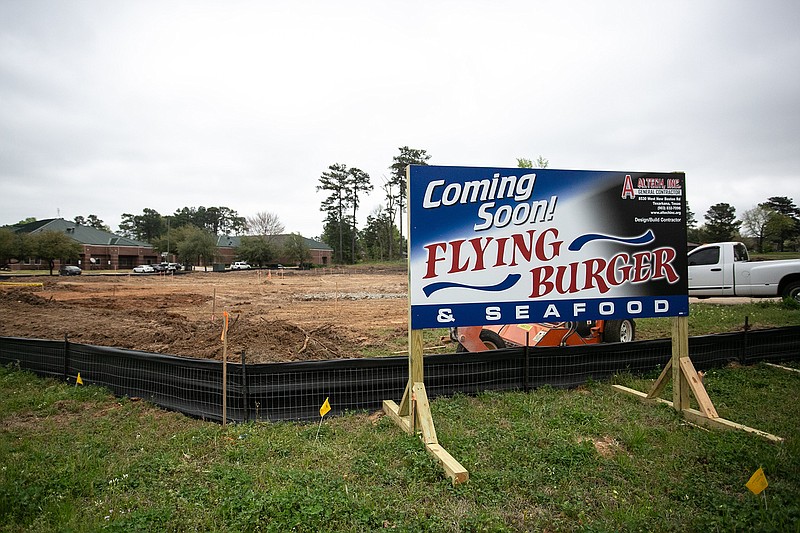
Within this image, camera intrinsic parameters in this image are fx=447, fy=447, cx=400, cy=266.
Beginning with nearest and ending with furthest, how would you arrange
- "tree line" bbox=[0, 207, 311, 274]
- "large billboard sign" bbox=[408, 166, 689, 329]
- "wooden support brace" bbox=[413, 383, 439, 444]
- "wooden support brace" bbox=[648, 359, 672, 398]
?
"wooden support brace" bbox=[413, 383, 439, 444] < "large billboard sign" bbox=[408, 166, 689, 329] < "wooden support brace" bbox=[648, 359, 672, 398] < "tree line" bbox=[0, 207, 311, 274]

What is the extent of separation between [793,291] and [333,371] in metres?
13.2

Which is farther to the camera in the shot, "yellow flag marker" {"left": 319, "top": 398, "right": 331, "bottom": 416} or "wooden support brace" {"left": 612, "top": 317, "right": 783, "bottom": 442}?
"yellow flag marker" {"left": 319, "top": 398, "right": 331, "bottom": 416}

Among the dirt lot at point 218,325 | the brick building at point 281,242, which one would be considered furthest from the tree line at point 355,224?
the dirt lot at point 218,325

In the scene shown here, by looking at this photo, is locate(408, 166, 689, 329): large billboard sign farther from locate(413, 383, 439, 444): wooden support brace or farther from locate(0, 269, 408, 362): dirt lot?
locate(0, 269, 408, 362): dirt lot

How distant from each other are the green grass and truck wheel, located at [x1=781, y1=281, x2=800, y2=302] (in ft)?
29.3

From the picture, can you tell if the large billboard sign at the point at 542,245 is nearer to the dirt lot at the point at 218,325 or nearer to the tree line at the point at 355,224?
the dirt lot at the point at 218,325

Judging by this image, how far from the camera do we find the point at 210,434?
453cm

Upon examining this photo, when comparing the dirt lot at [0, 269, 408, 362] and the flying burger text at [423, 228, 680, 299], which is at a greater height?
the flying burger text at [423, 228, 680, 299]

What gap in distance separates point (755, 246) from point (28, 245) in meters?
86.6

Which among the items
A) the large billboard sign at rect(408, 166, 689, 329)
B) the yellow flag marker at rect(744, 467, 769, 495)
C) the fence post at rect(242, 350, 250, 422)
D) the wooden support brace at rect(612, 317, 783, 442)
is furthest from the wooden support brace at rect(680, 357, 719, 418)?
the fence post at rect(242, 350, 250, 422)

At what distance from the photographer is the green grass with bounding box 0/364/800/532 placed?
3000 mm

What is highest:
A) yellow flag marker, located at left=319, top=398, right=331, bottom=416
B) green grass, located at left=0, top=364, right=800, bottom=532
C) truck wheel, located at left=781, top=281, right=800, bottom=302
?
truck wheel, located at left=781, top=281, right=800, bottom=302

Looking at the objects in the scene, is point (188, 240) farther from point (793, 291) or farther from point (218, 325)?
point (793, 291)

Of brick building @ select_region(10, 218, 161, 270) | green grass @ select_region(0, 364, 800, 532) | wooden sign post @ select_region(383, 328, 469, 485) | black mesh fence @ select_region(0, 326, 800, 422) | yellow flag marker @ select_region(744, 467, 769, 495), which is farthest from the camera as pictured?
brick building @ select_region(10, 218, 161, 270)
